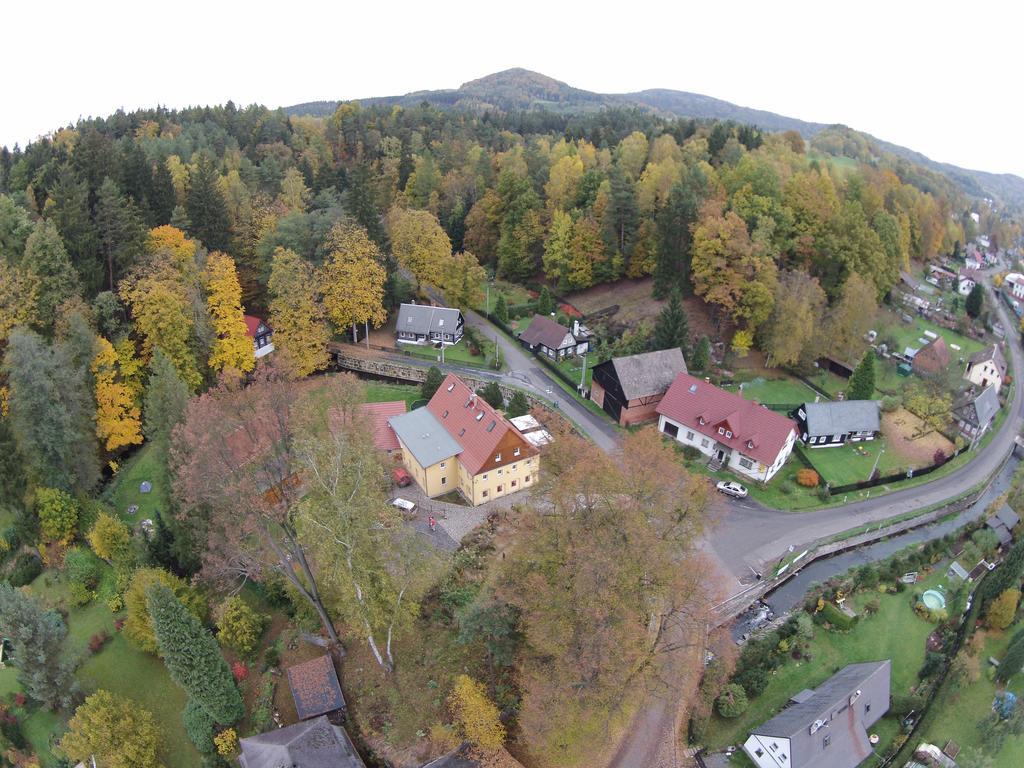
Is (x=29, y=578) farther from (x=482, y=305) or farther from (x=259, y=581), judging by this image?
(x=482, y=305)

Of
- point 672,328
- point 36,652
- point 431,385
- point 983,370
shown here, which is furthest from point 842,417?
point 36,652

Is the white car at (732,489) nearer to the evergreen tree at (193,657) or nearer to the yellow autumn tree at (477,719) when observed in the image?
the yellow autumn tree at (477,719)

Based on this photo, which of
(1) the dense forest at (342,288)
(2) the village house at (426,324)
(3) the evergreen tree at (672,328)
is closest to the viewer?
(1) the dense forest at (342,288)

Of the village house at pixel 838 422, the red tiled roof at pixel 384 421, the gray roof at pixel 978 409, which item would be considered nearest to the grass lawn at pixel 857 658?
the village house at pixel 838 422

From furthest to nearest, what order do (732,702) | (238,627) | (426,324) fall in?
(426,324), (238,627), (732,702)

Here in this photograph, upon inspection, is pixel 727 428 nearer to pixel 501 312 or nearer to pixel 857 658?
pixel 857 658

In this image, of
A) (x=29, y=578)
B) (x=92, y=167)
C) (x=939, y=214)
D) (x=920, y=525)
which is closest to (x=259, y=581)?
(x=29, y=578)

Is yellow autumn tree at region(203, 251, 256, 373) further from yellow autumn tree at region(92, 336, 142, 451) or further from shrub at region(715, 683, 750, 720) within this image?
shrub at region(715, 683, 750, 720)
